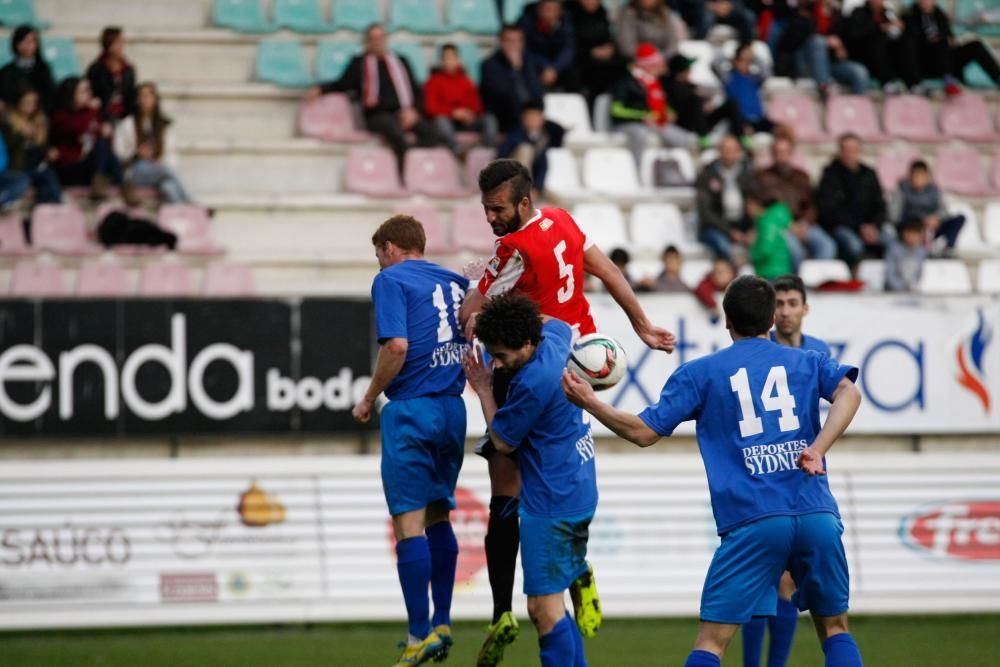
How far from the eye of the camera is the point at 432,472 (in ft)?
27.1

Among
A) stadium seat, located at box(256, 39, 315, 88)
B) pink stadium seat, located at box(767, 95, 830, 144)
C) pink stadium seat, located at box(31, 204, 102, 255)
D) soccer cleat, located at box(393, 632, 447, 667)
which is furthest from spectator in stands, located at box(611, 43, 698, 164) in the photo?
soccer cleat, located at box(393, 632, 447, 667)

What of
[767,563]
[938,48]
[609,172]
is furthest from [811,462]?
[938,48]

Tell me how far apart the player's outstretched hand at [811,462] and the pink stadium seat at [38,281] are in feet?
30.7

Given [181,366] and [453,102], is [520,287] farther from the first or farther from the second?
[453,102]

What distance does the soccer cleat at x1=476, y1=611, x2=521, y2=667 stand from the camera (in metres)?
7.43

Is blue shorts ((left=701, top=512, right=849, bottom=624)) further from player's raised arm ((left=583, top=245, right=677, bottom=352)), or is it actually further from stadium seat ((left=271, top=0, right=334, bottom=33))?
stadium seat ((left=271, top=0, right=334, bottom=33))

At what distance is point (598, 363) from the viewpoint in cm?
712

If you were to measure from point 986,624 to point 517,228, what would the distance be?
6.34 meters

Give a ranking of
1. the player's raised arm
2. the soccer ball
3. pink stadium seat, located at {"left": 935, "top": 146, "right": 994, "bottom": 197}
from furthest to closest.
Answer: pink stadium seat, located at {"left": 935, "top": 146, "right": 994, "bottom": 197}
the player's raised arm
the soccer ball

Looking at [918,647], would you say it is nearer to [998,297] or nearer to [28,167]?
[998,297]

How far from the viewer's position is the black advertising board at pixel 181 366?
13.0 m

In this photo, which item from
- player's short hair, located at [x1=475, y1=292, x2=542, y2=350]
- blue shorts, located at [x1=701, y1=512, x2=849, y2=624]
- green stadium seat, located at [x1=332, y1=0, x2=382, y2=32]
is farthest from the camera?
green stadium seat, located at [x1=332, y1=0, x2=382, y2=32]

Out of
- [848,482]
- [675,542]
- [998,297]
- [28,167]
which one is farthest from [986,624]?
→ [28,167]

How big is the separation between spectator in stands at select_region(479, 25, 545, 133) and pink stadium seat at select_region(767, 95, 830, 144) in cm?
297
